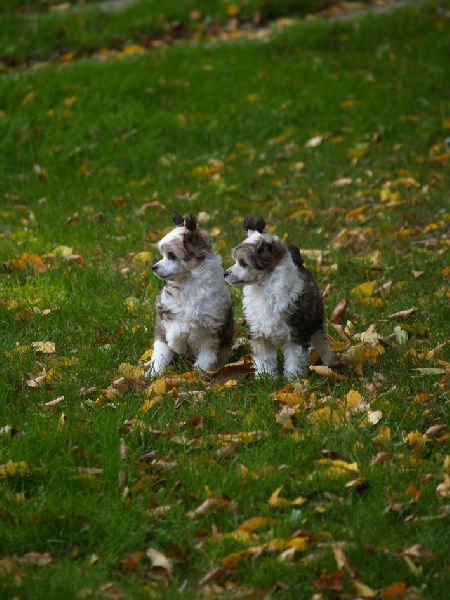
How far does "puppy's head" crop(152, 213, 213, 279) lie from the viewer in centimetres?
552

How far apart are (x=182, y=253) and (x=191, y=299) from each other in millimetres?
293

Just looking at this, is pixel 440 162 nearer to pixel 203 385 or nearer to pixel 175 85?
pixel 175 85

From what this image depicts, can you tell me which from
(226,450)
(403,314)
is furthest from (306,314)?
(403,314)

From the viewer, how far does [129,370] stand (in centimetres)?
570

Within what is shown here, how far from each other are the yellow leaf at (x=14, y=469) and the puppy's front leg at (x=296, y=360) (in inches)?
70.8

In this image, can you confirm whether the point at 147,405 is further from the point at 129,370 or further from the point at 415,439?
the point at 415,439

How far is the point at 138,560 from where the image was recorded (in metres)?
3.81

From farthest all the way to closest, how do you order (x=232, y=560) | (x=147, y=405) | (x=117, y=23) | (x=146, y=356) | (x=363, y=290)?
1. (x=117, y=23)
2. (x=363, y=290)
3. (x=146, y=356)
4. (x=147, y=405)
5. (x=232, y=560)

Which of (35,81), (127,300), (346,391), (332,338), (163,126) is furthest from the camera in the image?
(35,81)

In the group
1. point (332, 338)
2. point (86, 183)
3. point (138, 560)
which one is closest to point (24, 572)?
point (138, 560)

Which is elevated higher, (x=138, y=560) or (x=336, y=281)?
(x=138, y=560)

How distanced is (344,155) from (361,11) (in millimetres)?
5388

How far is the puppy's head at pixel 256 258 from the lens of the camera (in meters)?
5.28

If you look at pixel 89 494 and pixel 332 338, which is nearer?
pixel 89 494
